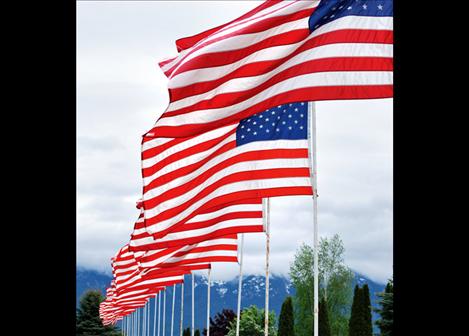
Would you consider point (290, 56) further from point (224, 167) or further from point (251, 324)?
point (251, 324)

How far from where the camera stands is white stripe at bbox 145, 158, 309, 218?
40.4ft

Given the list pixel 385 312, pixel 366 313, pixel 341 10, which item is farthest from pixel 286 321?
pixel 341 10

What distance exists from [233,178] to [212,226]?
15.7ft

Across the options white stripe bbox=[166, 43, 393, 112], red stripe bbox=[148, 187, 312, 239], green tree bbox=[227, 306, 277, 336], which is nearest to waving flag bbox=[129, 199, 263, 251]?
red stripe bbox=[148, 187, 312, 239]

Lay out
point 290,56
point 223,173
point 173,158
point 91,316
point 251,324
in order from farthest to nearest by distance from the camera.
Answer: point 251,324 → point 91,316 → point 223,173 → point 173,158 → point 290,56

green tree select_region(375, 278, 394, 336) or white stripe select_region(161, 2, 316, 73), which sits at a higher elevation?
white stripe select_region(161, 2, 316, 73)

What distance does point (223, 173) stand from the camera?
12.9 m

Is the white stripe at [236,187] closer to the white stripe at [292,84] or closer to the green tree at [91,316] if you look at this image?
the white stripe at [292,84]

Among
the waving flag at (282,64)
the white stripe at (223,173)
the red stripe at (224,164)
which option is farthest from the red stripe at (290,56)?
the white stripe at (223,173)

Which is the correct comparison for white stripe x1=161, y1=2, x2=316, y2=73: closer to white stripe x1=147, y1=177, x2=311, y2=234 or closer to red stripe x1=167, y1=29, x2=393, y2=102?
red stripe x1=167, y1=29, x2=393, y2=102

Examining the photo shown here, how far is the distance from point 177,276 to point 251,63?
27.6 metres
